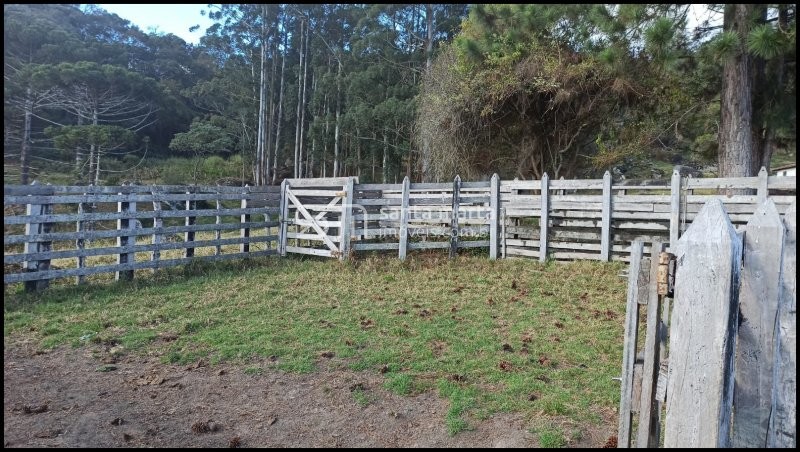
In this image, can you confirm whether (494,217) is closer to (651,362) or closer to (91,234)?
(91,234)

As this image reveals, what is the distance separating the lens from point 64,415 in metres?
3.50

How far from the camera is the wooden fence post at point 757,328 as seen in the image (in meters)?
2.20

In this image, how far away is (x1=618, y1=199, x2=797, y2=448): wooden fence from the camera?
6.75 ft

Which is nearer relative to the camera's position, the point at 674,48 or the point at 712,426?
the point at 712,426

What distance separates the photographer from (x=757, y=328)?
223 cm

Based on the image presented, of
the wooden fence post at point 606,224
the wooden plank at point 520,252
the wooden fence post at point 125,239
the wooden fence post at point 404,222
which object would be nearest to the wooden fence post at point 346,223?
the wooden fence post at point 404,222

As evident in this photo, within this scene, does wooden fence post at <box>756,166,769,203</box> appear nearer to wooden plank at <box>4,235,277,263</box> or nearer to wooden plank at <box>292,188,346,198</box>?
wooden plank at <box>292,188,346,198</box>

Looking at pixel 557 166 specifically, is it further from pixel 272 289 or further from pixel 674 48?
pixel 272 289

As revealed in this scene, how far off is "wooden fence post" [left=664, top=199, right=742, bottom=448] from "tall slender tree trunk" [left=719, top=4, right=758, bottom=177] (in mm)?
8989

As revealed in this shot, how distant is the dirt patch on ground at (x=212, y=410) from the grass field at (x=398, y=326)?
0.19 metres

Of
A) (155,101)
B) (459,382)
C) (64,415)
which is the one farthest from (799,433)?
(155,101)

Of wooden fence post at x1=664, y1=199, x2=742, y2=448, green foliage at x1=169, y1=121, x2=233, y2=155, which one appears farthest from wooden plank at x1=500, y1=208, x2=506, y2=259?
green foliage at x1=169, y1=121, x2=233, y2=155

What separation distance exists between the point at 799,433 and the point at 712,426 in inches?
26.4

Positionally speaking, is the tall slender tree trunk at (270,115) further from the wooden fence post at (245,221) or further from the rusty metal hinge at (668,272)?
the rusty metal hinge at (668,272)
